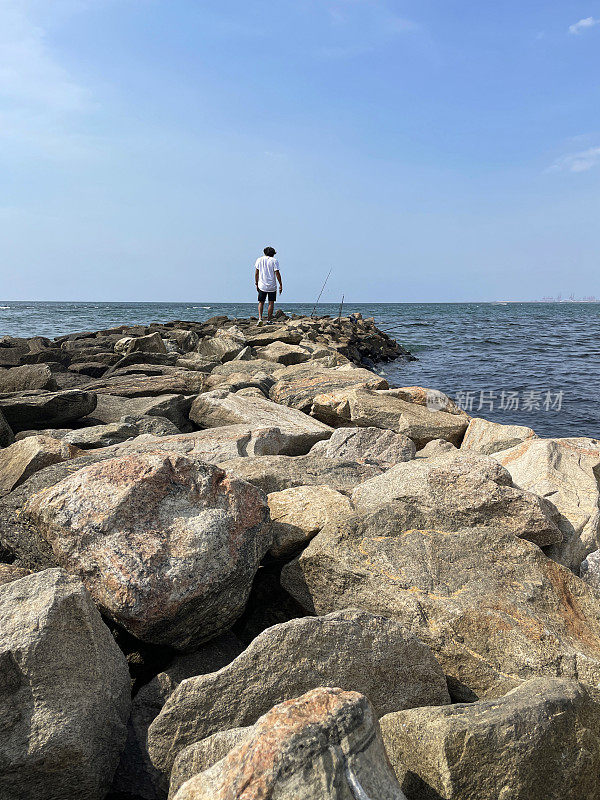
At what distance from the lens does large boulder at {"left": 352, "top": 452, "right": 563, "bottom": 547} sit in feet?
9.56

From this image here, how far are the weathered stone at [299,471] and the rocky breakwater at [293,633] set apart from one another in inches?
1.2

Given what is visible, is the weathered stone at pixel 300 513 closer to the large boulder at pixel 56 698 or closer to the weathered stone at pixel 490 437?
the large boulder at pixel 56 698

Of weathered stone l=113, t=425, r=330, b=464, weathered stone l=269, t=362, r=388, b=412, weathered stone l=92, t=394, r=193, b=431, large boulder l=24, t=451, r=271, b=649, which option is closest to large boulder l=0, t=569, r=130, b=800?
large boulder l=24, t=451, r=271, b=649

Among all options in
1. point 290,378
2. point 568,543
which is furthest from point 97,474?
point 290,378

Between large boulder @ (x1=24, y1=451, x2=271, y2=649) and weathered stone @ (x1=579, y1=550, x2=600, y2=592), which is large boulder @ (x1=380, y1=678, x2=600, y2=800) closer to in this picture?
large boulder @ (x1=24, y1=451, x2=271, y2=649)

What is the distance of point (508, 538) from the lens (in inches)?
110

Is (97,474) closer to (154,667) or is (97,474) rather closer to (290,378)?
(154,667)

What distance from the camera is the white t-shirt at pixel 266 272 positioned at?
14711 millimetres

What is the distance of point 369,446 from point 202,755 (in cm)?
315

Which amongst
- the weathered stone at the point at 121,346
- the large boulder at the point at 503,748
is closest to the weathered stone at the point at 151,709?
the large boulder at the point at 503,748

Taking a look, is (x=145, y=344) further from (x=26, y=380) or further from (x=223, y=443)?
(x=223, y=443)

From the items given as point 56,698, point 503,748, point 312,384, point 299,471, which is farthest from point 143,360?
point 503,748

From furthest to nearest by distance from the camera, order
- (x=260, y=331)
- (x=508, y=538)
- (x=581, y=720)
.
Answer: (x=260, y=331) < (x=508, y=538) < (x=581, y=720)

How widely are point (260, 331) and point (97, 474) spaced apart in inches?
486
